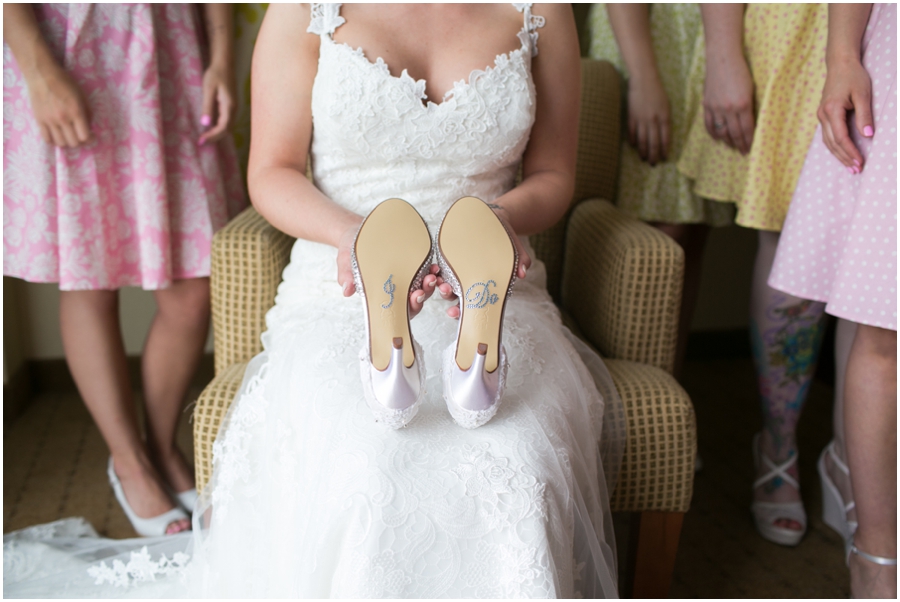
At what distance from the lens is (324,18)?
1.12m

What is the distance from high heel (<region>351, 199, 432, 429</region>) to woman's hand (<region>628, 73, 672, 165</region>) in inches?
35.1

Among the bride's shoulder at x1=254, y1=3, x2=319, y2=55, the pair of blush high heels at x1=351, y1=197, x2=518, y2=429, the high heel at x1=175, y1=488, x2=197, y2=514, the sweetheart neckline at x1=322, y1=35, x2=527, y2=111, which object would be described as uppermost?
the bride's shoulder at x1=254, y1=3, x2=319, y2=55

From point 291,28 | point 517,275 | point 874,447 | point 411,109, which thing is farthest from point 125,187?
point 874,447

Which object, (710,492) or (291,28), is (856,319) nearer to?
(710,492)

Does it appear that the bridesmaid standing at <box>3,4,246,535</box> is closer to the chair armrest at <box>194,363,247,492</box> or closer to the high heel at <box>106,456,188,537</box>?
the high heel at <box>106,456,188,537</box>

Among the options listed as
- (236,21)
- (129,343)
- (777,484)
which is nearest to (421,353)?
(777,484)

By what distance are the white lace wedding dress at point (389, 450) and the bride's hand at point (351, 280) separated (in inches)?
3.6

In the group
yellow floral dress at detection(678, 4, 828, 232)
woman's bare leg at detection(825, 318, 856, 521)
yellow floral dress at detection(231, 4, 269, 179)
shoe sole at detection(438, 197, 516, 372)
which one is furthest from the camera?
yellow floral dress at detection(231, 4, 269, 179)

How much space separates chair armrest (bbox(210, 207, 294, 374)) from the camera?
122 centimetres

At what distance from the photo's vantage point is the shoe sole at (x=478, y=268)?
0.89m

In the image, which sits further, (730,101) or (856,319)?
(730,101)

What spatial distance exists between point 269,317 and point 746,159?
3.47 feet

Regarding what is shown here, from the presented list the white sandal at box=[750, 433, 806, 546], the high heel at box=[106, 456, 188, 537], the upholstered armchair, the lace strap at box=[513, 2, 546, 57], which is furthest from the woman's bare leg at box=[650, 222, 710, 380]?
the high heel at box=[106, 456, 188, 537]

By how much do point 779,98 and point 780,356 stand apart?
550mm
